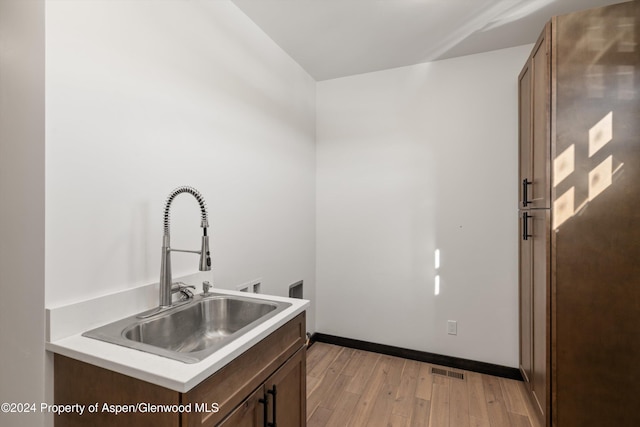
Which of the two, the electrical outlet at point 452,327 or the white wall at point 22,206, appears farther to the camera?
the electrical outlet at point 452,327

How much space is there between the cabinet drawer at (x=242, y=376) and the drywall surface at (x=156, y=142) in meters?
0.65

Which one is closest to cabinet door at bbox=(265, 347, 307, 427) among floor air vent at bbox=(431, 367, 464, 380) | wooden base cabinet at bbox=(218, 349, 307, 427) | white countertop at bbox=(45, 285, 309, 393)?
wooden base cabinet at bbox=(218, 349, 307, 427)

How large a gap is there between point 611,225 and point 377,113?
6.28 feet

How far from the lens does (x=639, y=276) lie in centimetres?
155

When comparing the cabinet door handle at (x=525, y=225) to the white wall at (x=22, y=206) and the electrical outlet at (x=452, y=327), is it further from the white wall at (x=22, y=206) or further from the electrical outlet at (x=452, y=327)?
the white wall at (x=22, y=206)

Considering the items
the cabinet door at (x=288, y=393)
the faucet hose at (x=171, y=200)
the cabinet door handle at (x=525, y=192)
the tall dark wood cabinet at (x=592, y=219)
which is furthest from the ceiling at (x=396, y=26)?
the cabinet door at (x=288, y=393)

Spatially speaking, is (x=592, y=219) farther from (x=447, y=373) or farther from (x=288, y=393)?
(x=288, y=393)

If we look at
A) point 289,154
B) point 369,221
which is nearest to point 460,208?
point 369,221

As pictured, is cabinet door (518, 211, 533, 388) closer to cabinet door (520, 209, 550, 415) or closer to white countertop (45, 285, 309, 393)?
cabinet door (520, 209, 550, 415)

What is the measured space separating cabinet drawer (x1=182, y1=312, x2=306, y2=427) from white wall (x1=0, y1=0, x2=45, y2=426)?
24.8 inches

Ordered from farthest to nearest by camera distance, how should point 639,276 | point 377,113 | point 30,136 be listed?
point 377,113, point 639,276, point 30,136

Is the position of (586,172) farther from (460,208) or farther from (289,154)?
(289,154)

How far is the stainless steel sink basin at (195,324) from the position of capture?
1195 mm

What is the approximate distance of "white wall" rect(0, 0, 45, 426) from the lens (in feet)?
3.60
